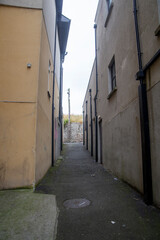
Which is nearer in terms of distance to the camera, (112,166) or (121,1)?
(121,1)

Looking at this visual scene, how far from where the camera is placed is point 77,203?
11.6 feet

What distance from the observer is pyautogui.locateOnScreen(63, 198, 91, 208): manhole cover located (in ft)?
11.2

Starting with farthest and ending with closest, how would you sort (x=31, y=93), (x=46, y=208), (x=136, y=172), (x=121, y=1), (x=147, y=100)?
1. (x=121, y=1)
2. (x=31, y=93)
3. (x=136, y=172)
4. (x=147, y=100)
5. (x=46, y=208)

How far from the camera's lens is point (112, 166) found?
6.37 metres

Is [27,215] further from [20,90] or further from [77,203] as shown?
[20,90]

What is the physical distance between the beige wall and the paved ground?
23.4 inches

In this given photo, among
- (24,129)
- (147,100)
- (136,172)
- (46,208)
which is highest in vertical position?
(147,100)

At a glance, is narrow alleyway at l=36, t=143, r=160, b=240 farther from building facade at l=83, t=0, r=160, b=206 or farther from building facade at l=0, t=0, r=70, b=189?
building facade at l=0, t=0, r=70, b=189

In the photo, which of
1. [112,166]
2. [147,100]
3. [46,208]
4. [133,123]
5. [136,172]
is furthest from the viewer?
[112,166]

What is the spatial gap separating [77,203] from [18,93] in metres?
3.43

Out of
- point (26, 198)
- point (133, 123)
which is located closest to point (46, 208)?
point (26, 198)

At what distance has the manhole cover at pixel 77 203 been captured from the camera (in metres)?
3.41

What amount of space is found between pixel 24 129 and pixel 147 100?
11.1ft

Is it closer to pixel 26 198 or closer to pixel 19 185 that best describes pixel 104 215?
pixel 26 198
